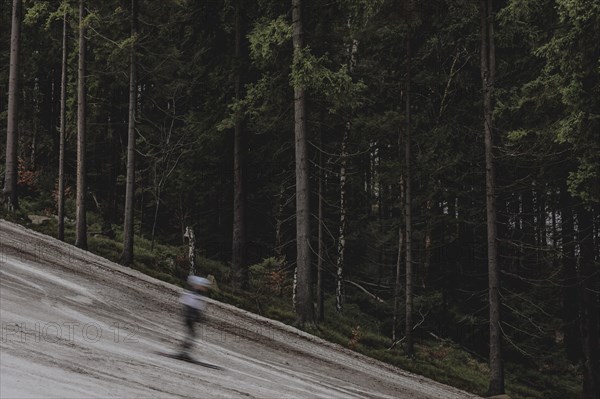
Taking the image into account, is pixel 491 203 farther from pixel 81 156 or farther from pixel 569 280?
pixel 81 156

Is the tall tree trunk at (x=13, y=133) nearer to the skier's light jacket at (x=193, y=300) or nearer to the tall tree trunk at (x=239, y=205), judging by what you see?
the tall tree trunk at (x=239, y=205)

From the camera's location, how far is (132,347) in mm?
10062

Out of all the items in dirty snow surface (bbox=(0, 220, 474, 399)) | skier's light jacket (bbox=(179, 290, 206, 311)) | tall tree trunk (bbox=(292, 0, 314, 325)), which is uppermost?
tall tree trunk (bbox=(292, 0, 314, 325))

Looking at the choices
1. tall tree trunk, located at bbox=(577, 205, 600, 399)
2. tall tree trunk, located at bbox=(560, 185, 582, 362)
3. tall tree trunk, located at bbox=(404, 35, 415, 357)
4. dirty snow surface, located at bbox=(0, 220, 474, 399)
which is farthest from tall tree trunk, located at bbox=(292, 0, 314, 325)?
tall tree trunk, located at bbox=(577, 205, 600, 399)

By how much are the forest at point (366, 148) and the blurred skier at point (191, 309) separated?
5966 mm

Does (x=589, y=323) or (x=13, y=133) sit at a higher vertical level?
(x=13, y=133)

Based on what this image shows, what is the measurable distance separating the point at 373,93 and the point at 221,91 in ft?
22.0

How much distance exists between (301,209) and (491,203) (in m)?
5.48

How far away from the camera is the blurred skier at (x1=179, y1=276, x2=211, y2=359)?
10016 mm

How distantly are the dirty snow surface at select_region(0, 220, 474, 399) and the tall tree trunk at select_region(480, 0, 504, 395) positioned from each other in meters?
1.49

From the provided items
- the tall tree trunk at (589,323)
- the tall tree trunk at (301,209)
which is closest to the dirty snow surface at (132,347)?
the tall tree trunk at (301,209)

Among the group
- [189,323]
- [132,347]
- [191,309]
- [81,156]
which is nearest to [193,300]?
[191,309]

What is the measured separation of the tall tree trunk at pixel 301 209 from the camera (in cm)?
1589

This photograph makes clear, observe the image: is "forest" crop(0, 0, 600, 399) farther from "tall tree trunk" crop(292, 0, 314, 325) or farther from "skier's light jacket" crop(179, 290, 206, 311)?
"skier's light jacket" crop(179, 290, 206, 311)
